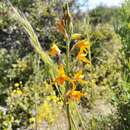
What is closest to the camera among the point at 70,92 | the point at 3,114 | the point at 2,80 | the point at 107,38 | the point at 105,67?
the point at 70,92

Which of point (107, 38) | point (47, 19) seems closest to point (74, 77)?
point (47, 19)

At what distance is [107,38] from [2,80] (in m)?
3.20

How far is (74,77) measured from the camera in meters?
1.76

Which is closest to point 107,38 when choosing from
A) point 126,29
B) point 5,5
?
point 5,5

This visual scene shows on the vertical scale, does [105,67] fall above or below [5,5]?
below

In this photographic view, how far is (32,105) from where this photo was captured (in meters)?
5.93

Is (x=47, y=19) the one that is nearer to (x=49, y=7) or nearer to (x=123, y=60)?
(x=49, y=7)

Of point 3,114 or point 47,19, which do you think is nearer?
point 3,114

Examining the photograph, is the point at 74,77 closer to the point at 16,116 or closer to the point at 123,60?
the point at 123,60

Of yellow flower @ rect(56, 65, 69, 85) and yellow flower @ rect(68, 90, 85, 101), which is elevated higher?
yellow flower @ rect(56, 65, 69, 85)

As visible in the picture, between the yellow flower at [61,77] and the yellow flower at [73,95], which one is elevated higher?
the yellow flower at [61,77]

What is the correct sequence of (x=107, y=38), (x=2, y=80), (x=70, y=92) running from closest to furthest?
(x=70, y=92) → (x=2, y=80) → (x=107, y=38)

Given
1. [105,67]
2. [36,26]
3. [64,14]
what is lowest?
[105,67]

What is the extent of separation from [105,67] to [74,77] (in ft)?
21.1
